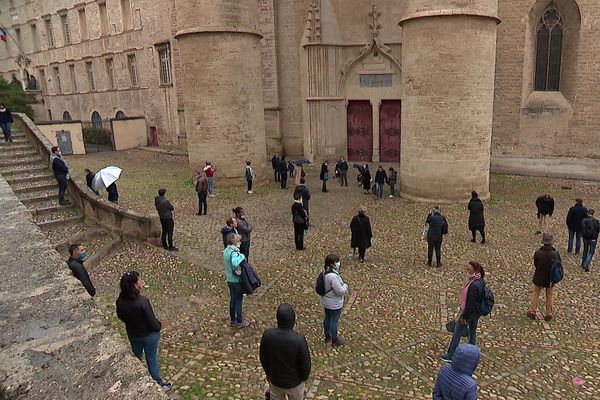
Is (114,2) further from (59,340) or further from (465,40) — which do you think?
(59,340)

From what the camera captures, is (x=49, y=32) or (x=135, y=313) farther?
(x=49, y=32)

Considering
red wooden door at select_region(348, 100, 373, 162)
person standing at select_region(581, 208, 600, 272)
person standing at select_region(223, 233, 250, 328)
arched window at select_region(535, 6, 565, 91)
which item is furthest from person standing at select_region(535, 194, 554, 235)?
red wooden door at select_region(348, 100, 373, 162)

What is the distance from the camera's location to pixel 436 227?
32.8ft

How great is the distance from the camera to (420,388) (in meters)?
5.99

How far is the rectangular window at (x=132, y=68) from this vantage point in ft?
104

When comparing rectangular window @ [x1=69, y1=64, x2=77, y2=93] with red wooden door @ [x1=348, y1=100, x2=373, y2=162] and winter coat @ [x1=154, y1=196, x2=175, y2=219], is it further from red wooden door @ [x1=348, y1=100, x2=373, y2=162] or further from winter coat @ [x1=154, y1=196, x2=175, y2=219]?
winter coat @ [x1=154, y1=196, x2=175, y2=219]

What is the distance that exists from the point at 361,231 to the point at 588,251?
486 centimetres

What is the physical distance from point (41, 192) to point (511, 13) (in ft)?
61.3

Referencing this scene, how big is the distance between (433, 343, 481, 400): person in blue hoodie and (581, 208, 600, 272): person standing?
7613 mm

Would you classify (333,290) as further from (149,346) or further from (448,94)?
(448,94)

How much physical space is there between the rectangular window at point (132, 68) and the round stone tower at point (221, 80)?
585 inches

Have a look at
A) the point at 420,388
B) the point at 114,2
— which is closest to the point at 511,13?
the point at 420,388

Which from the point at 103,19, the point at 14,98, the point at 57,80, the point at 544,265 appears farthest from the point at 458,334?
the point at 57,80

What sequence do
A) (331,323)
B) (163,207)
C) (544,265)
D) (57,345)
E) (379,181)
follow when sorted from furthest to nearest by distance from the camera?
(379,181)
(163,207)
(544,265)
(331,323)
(57,345)
